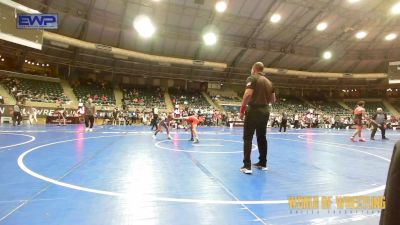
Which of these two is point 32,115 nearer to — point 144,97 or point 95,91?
point 95,91

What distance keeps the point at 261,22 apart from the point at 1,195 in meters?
29.7

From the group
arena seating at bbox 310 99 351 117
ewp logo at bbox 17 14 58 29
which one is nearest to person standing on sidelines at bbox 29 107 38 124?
ewp logo at bbox 17 14 58 29

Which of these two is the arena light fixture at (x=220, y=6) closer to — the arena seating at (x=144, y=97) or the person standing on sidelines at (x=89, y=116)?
the arena seating at (x=144, y=97)

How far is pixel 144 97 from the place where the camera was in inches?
1458

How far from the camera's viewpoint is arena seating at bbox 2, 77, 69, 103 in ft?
85.6

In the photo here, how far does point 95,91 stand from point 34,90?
7176 millimetres

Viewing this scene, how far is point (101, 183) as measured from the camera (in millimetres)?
4270

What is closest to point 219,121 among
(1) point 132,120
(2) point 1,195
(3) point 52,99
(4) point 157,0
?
(1) point 132,120

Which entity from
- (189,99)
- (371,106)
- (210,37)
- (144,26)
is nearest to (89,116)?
(144,26)

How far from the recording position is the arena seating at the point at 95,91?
31.7 metres

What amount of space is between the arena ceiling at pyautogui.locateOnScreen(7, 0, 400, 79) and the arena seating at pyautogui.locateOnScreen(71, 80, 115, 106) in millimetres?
3223

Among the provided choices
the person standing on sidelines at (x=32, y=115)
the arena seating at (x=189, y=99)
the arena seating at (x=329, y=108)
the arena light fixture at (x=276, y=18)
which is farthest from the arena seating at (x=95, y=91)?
the arena seating at (x=329, y=108)

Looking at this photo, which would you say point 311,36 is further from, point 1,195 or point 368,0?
point 1,195

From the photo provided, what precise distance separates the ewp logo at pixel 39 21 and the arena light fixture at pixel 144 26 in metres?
15.0
